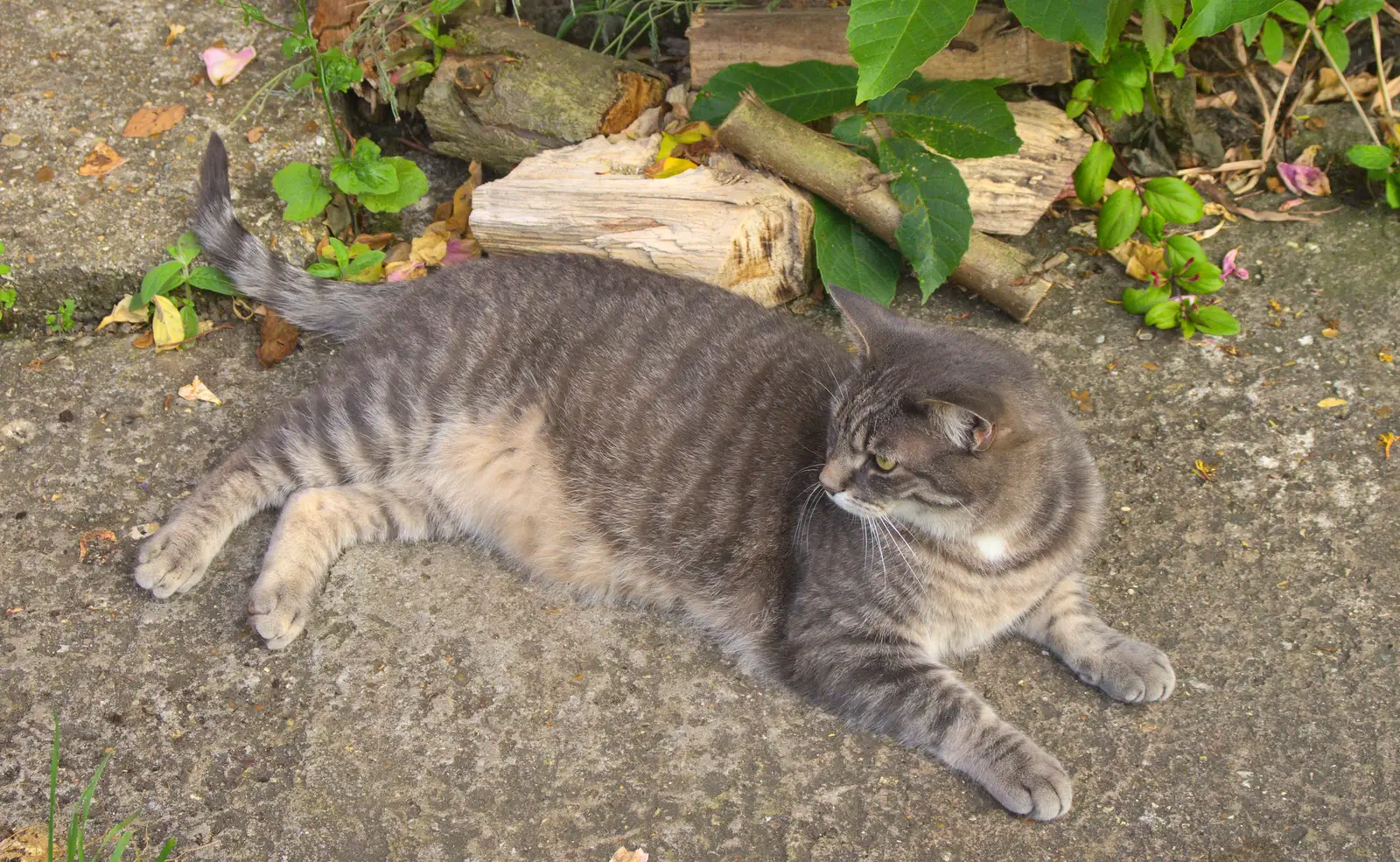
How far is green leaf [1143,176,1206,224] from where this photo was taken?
12.0ft

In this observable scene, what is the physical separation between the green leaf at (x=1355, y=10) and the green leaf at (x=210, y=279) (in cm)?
383

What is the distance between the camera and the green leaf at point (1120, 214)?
145 inches

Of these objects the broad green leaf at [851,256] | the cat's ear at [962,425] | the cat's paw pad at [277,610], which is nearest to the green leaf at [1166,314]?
the broad green leaf at [851,256]

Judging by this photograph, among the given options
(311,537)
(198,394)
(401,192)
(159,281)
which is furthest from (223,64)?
(311,537)

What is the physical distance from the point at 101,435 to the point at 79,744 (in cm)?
109

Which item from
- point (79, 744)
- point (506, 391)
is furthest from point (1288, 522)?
point (79, 744)

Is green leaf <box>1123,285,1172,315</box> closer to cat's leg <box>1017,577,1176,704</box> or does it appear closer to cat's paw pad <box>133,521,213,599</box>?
cat's leg <box>1017,577,1176,704</box>

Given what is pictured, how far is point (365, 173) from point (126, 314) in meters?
0.91

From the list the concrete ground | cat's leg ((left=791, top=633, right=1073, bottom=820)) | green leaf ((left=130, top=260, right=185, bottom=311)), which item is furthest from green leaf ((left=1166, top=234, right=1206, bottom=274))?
green leaf ((left=130, top=260, right=185, bottom=311))

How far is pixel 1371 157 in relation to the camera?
3.79 m

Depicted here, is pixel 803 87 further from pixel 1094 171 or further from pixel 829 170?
pixel 1094 171

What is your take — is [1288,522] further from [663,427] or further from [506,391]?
[506,391]

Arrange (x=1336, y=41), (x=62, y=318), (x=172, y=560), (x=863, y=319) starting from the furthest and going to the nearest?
(x=1336, y=41) → (x=62, y=318) → (x=172, y=560) → (x=863, y=319)

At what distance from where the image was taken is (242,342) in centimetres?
373
